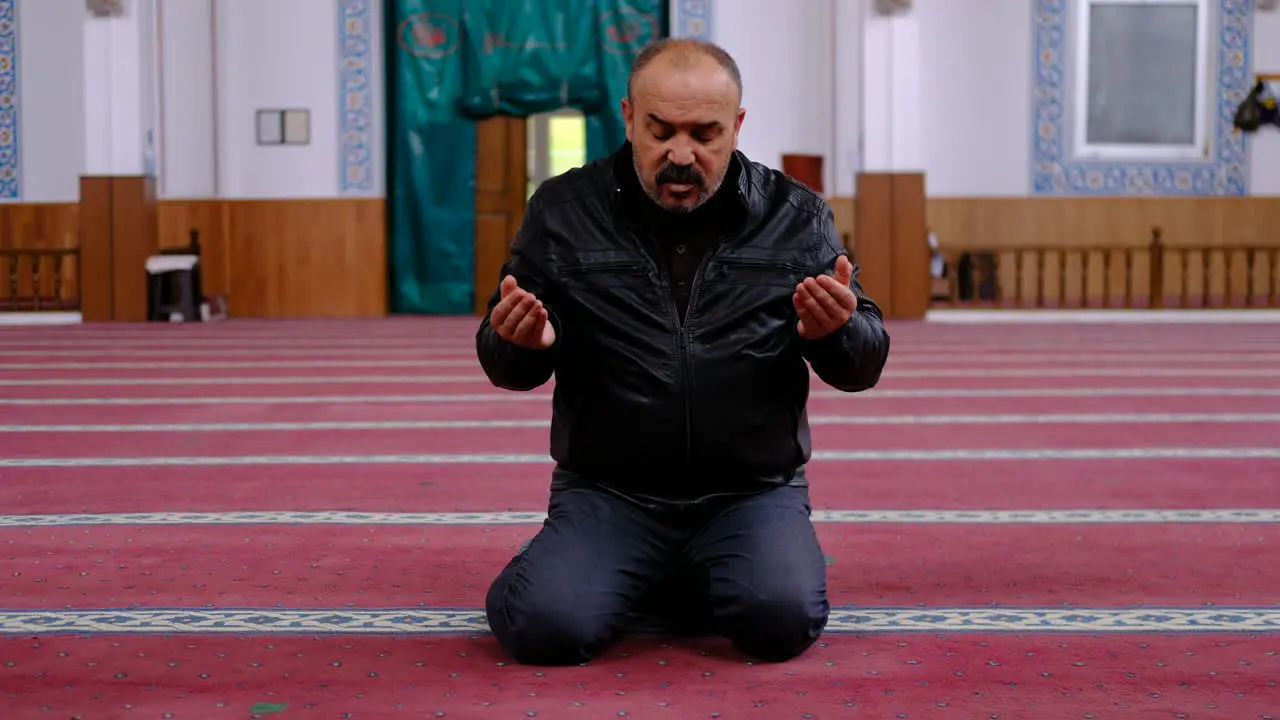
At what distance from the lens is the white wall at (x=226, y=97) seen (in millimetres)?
10484

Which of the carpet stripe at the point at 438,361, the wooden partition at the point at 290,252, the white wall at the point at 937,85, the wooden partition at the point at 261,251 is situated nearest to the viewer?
the carpet stripe at the point at 438,361

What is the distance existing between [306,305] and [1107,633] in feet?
30.2

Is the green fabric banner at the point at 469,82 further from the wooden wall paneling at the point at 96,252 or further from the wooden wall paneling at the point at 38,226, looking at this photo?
the wooden wall paneling at the point at 38,226

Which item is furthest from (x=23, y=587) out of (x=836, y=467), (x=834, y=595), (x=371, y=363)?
(x=371, y=363)

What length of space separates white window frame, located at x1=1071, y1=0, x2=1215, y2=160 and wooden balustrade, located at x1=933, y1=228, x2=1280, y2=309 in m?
0.55

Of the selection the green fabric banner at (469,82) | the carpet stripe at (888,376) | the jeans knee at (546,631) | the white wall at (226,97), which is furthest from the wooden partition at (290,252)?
the jeans knee at (546,631)

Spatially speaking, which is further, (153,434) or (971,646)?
(153,434)

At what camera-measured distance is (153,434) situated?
14.7ft

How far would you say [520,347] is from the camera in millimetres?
2119

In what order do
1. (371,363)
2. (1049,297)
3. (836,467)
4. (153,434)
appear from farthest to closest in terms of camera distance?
(1049,297) < (371,363) < (153,434) < (836,467)

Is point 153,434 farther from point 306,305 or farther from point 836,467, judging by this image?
point 306,305

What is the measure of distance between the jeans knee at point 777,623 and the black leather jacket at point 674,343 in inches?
9.1

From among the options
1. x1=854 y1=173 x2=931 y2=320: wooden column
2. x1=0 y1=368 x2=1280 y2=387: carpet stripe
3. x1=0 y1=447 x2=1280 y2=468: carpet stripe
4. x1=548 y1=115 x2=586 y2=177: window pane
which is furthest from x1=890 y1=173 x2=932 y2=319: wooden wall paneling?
x1=0 y1=447 x2=1280 y2=468: carpet stripe

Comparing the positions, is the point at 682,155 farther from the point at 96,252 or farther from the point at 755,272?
the point at 96,252
